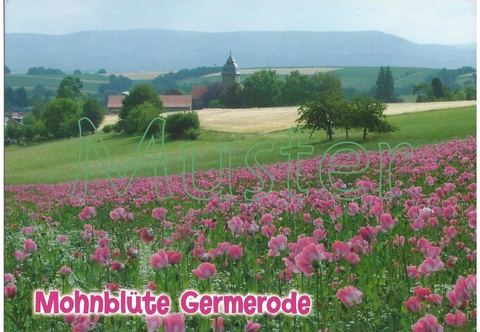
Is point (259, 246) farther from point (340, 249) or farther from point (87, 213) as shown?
point (87, 213)

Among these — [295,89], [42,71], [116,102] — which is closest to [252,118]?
[295,89]

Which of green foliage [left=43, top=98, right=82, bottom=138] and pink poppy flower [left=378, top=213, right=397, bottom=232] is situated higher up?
green foliage [left=43, top=98, right=82, bottom=138]

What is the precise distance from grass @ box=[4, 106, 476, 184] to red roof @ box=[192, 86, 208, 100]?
25 cm

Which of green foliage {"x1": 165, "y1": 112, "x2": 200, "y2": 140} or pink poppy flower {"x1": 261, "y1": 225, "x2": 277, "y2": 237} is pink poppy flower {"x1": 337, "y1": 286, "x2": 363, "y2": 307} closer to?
pink poppy flower {"x1": 261, "y1": 225, "x2": 277, "y2": 237}

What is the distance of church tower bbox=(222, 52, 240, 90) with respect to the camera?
4355 mm

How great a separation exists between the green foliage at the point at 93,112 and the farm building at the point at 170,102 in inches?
2.3

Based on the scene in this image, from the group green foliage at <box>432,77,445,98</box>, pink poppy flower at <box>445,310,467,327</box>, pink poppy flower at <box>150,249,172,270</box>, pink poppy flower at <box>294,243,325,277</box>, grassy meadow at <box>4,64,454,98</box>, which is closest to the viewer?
pink poppy flower at <box>445,310,467,327</box>

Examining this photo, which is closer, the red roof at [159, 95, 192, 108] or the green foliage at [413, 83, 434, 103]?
the red roof at [159, 95, 192, 108]

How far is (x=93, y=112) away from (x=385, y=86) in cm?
190

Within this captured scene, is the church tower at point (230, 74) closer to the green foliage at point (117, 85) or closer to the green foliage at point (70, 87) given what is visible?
the green foliage at point (117, 85)

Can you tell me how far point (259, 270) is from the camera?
372cm

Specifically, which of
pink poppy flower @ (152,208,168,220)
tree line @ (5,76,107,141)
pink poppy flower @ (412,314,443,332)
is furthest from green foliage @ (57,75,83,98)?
pink poppy flower @ (412,314,443,332)

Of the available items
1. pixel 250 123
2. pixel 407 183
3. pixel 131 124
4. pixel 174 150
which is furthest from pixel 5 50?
pixel 407 183

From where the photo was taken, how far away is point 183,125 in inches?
170
